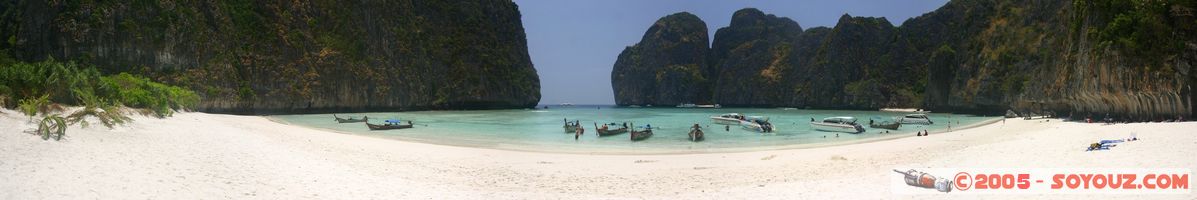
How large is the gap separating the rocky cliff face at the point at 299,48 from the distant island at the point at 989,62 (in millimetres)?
71205

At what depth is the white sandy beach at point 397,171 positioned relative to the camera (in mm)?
7777

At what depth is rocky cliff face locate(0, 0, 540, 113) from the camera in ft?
166

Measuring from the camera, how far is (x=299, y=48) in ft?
236

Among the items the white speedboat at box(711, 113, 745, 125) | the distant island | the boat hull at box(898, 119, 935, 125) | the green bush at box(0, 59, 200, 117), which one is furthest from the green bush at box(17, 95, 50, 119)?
the boat hull at box(898, 119, 935, 125)

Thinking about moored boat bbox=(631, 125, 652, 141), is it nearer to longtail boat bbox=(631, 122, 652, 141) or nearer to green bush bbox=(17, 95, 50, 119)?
longtail boat bbox=(631, 122, 652, 141)

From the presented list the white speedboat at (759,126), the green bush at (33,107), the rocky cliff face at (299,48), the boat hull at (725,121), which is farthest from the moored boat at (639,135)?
the rocky cliff face at (299,48)

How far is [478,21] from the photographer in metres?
109

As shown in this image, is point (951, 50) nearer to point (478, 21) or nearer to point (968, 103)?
point (968, 103)

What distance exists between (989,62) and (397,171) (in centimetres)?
8242

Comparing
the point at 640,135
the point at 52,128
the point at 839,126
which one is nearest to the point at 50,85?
the point at 52,128

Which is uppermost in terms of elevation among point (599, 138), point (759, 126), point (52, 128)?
point (52, 128)

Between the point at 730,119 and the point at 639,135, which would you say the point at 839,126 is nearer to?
the point at 730,119

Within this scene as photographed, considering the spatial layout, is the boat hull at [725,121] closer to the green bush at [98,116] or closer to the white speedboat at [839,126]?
the white speedboat at [839,126]

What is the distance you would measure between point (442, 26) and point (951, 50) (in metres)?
84.8
